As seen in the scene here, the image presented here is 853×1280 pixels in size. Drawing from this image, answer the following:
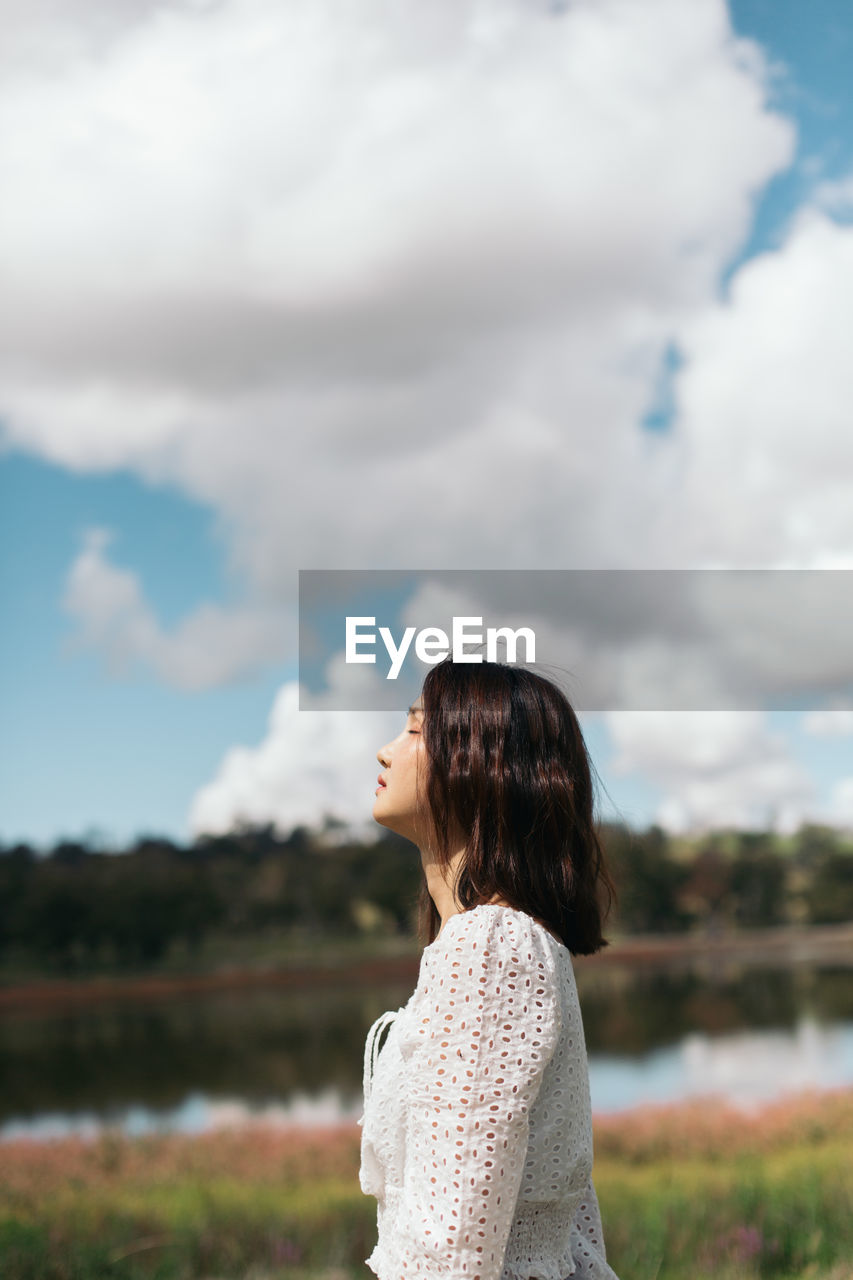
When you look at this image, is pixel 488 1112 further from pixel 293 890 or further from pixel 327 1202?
pixel 293 890

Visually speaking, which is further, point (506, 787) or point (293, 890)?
point (293, 890)

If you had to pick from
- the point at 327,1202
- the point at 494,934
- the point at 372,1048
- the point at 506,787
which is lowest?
the point at 327,1202

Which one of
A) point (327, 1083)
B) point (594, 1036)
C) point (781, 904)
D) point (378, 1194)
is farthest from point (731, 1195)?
point (378, 1194)

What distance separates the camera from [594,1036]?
4434 mm

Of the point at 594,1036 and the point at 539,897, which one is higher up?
the point at 539,897

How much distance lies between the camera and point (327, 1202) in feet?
11.3

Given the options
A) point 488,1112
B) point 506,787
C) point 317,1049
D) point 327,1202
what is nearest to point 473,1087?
point 488,1112

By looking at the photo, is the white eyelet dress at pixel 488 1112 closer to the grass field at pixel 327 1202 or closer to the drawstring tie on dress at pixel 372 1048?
the drawstring tie on dress at pixel 372 1048

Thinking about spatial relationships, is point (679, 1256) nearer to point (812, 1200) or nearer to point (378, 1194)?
point (812, 1200)

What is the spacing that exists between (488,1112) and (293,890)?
4.19 meters

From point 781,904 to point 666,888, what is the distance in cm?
59

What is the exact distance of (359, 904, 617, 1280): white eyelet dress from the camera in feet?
2.44

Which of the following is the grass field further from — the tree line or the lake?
the tree line

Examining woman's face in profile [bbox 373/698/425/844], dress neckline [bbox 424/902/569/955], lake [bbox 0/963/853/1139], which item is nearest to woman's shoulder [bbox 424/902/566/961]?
dress neckline [bbox 424/902/569/955]
